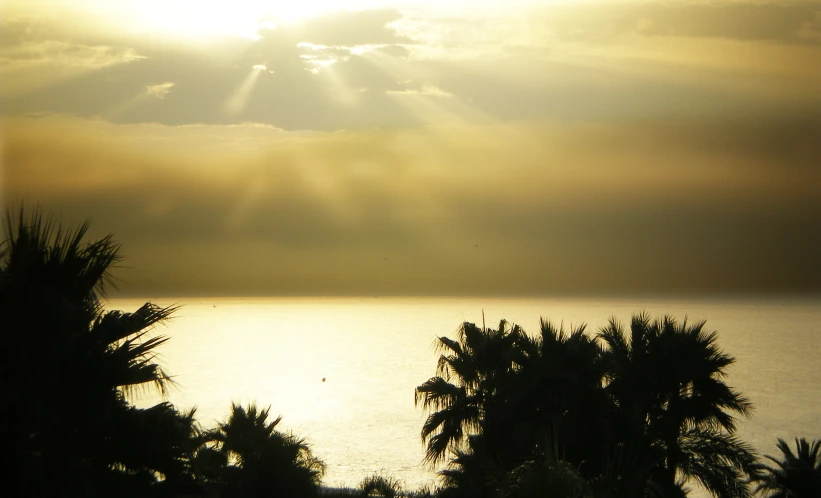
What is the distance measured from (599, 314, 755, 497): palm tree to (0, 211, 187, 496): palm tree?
11597 mm

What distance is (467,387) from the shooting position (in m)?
20.3

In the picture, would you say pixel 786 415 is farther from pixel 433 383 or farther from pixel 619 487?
pixel 619 487

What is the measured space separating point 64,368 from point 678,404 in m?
13.6

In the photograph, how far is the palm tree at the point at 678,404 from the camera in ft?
52.6

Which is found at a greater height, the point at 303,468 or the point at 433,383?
the point at 433,383

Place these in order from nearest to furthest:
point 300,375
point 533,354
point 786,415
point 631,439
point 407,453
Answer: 1. point 631,439
2. point 533,354
3. point 407,453
4. point 786,415
5. point 300,375

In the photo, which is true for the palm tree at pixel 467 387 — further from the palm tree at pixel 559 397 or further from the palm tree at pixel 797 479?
the palm tree at pixel 797 479

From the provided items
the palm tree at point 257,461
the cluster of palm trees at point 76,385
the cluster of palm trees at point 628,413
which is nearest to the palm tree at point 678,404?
the cluster of palm trees at point 628,413

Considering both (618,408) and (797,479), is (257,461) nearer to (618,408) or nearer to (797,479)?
(618,408)

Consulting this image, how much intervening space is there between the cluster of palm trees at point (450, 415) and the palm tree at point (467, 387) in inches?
2.0

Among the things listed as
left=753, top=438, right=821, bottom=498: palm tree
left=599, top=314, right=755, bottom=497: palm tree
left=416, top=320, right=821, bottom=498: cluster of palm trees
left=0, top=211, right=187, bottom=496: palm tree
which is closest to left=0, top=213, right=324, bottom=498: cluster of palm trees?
left=0, top=211, right=187, bottom=496: palm tree

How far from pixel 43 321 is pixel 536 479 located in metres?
5.34

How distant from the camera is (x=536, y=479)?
791 cm

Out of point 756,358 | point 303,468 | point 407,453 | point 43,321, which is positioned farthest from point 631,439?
point 756,358
